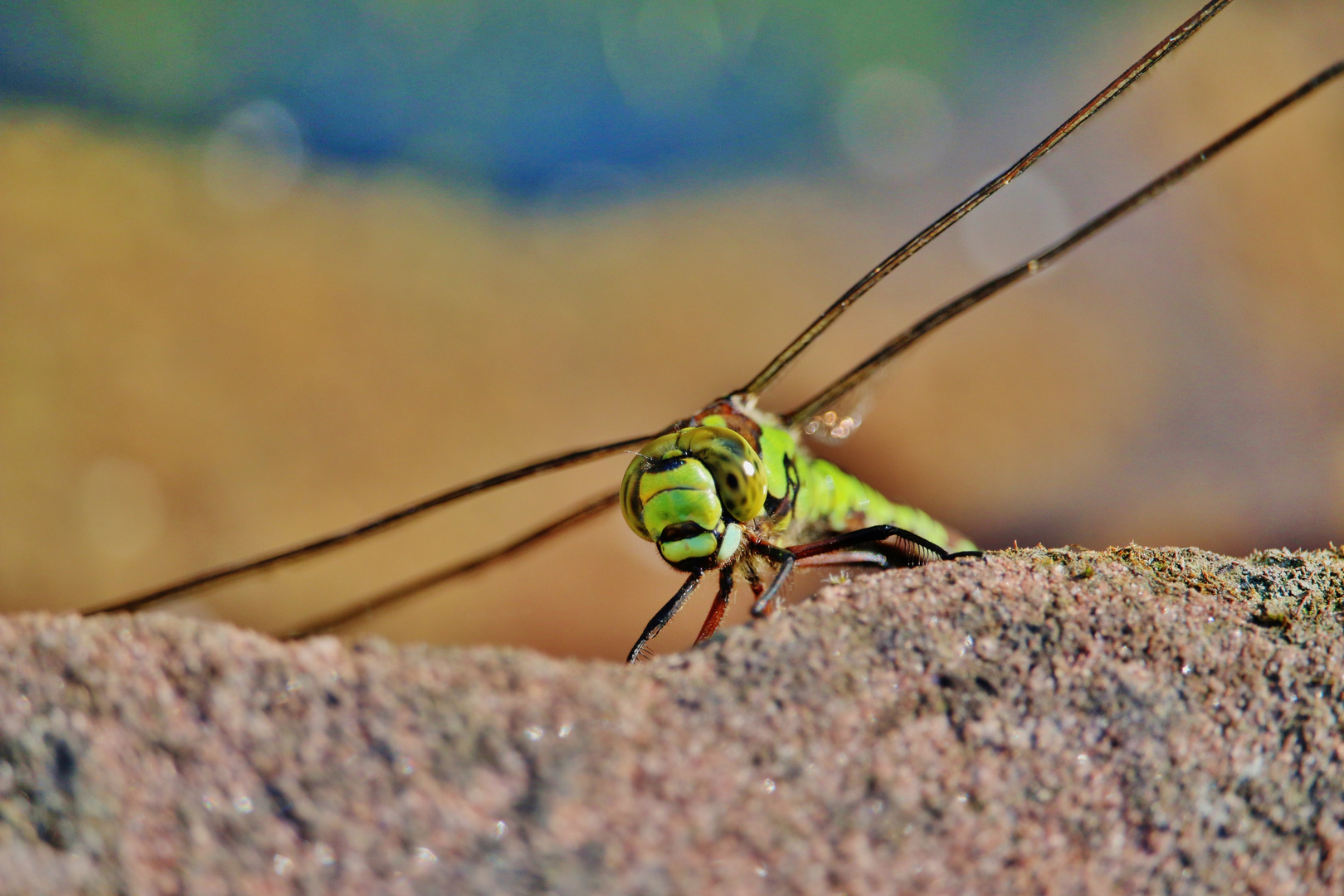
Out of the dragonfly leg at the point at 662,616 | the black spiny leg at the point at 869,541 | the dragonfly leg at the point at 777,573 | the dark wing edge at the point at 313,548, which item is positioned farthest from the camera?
the dragonfly leg at the point at 662,616

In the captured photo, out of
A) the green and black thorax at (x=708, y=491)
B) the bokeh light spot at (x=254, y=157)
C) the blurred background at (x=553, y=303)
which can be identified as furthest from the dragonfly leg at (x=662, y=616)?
the bokeh light spot at (x=254, y=157)

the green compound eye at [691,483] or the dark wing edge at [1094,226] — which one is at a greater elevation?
the dark wing edge at [1094,226]

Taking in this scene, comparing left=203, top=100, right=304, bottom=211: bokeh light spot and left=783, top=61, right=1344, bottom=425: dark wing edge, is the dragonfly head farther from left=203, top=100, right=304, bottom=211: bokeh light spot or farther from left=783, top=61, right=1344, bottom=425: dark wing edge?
left=203, top=100, right=304, bottom=211: bokeh light spot

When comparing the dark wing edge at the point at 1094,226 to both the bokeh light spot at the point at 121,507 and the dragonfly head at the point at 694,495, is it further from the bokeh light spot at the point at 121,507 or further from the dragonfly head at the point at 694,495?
the bokeh light spot at the point at 121,507

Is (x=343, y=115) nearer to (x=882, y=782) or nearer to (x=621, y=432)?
(x=621, y=432)

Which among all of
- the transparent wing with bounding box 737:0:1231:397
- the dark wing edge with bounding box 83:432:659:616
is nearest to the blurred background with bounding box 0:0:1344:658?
the dark wing edge with bounding box 83:432:659:616

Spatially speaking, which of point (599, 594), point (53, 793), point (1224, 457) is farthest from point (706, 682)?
point (1224, 457)

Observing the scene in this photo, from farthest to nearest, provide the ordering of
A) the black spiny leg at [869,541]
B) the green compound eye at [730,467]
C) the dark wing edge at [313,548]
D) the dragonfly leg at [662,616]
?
1. the green compound eye at [730,467]
2. the dragonfly leg at [662,616]
3. the black spiny leg at [869,541]
4. the dark wing edge at [313,548]
